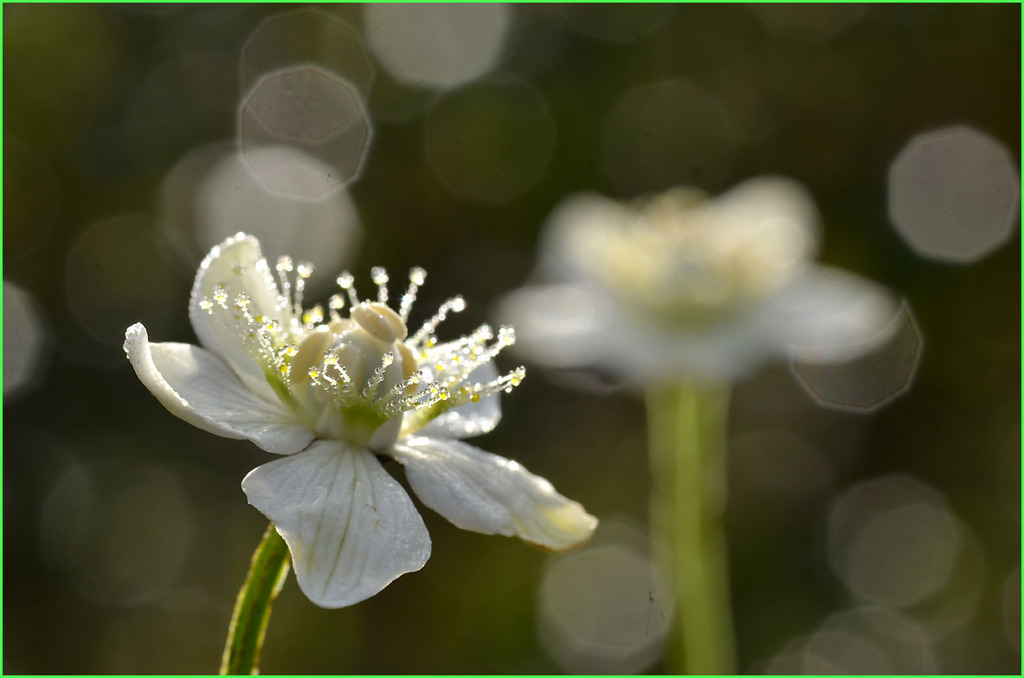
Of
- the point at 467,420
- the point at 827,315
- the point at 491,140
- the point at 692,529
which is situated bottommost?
the point at 692,529

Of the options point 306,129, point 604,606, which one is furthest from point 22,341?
point 604,606

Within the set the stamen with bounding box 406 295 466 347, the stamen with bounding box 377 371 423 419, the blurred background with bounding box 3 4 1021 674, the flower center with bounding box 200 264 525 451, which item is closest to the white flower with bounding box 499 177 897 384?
the blurred background with bounding box 3 4 1021 674

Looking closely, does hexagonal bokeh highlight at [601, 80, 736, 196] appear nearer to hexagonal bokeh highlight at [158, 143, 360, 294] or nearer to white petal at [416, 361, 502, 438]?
hexagonal bokeh highlight at [158, 143, 360, 294]

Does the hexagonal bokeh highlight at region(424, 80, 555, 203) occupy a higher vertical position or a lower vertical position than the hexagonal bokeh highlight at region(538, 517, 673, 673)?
higher

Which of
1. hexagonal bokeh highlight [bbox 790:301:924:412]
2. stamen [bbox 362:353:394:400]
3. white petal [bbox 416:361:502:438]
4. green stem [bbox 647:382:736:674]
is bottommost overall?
hexagonal bokeh highlight [bbox 790:301:924:412]

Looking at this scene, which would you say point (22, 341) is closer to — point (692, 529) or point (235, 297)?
point (692, 529)

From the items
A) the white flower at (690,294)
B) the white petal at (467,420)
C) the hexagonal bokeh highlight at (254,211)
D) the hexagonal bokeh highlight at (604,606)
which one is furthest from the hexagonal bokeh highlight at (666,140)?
the white petal at (467,420)

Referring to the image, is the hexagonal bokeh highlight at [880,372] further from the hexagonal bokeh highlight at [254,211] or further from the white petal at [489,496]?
the white petal at [489,496]
